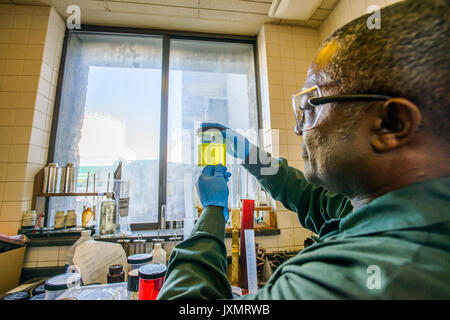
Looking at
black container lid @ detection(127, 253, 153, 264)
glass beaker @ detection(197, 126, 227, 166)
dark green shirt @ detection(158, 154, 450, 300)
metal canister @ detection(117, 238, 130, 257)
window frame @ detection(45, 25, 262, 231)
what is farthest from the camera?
window frame @ detection(45, 25, 262, 231)

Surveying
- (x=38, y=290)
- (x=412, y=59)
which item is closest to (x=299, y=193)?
(x=412, y=59)

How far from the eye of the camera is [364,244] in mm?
260

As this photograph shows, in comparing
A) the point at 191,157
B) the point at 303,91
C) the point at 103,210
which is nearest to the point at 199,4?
the point at 191,157

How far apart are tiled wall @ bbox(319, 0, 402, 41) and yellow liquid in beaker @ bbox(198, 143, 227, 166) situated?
1.34m

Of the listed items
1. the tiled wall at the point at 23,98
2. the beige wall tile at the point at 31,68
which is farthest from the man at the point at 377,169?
the beige wall tile at the point at 31,68

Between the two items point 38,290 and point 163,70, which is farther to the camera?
point 163,70

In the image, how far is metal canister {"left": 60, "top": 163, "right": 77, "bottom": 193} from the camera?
1.33 meters

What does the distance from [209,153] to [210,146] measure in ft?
0.09

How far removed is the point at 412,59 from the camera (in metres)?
0.30

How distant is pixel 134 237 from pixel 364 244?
128 centimetres

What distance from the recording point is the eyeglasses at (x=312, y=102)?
1.09 feet

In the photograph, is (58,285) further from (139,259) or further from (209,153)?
(209,153)

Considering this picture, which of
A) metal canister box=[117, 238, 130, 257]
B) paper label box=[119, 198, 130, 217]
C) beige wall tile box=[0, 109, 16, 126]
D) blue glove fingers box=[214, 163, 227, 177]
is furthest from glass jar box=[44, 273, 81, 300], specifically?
beige wall tile box=[0, 109, 16, 126]

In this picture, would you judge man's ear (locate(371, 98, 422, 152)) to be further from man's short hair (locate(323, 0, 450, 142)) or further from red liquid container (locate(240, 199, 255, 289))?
red liquid container (locate(240, 199, 255, 289))
